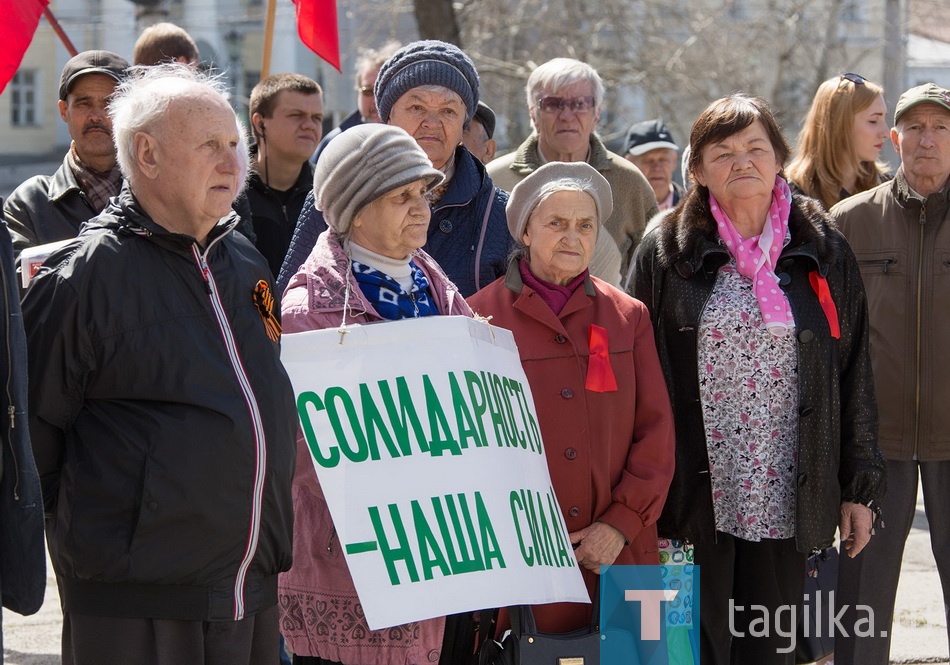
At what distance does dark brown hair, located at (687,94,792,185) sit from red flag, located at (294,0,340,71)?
103 inches

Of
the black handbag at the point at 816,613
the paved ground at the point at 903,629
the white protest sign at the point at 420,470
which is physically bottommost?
the paved ground at the point at 903,629

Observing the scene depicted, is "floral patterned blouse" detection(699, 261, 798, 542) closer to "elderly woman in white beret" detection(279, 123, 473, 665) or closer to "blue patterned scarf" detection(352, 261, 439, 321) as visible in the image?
"elderly woman in white beret" detection(279, 123, 473, 665)

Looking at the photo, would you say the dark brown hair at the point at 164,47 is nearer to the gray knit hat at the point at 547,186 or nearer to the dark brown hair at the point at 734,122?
the gray knit hat at the point at 547,186

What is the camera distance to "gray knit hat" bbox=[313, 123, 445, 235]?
141 inches

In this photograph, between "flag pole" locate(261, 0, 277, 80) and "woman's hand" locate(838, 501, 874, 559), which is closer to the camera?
"woman's hand" locate(838, 501, 874, 559)

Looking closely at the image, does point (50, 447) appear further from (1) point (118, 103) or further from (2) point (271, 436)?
(1) point (118, 103)

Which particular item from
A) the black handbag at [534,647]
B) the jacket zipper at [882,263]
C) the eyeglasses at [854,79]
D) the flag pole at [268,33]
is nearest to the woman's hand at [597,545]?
the black handbag at [534,647]

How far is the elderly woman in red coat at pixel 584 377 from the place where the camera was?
389 centimetres

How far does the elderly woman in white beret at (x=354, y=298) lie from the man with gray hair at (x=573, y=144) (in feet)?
6.18

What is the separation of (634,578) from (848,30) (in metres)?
21.7

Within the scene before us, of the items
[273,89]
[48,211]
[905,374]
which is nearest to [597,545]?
[905,374]

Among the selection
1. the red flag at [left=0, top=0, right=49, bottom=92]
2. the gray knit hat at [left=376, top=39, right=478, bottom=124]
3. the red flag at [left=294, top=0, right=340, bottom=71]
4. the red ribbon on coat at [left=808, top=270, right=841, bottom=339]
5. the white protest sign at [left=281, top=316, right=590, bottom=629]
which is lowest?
the white protest sign at [left=281, top=316, right=590, bottom=629]

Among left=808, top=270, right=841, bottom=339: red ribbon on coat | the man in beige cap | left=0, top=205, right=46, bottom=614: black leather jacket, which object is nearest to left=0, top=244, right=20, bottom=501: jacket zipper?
left=0, top=205, right=46, bottom=614: black leather jacket

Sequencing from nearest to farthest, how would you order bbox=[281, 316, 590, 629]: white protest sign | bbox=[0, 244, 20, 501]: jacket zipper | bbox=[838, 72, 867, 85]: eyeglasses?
bbox=[0, 244, 20, 501]: jacket zipper < bbox=[281, 316, 590, 629]: white protest sign < bbox=[838, 72, 867, 85]: eyeglasses
